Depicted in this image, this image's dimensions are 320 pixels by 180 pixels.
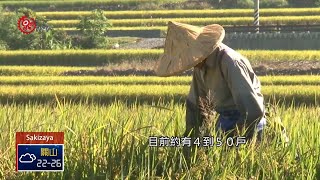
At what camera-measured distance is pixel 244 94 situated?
12.3 ft

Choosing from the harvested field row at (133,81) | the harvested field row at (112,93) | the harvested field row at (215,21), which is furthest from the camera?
the harvested field row at (215,21)

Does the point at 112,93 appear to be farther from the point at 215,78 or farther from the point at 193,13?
the point at 193,13

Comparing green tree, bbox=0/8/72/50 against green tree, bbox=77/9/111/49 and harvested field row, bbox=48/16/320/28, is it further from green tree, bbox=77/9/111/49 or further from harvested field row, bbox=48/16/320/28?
harvested field row, bbox=48/16/320/28

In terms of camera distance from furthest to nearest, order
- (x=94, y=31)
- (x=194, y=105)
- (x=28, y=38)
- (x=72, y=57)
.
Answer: (x=94, y=31), (x=28, y=38), (x=72, y=57), (x=194, y=105)

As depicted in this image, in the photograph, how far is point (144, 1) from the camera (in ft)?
140

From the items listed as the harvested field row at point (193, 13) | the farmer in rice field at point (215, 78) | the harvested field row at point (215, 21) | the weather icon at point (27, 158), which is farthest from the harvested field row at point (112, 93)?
the harvested field row at point (193, 13)

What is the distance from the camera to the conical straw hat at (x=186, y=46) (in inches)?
154

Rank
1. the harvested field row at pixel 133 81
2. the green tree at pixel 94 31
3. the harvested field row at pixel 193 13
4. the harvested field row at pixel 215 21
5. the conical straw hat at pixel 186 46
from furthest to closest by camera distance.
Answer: the harvested field row at pixel 193 13
the harvested field row at pixel 215 21
the green tree at pixel 94 31
the harvested field row at pixel 133 81
the conical straw hat at pixel 186 46

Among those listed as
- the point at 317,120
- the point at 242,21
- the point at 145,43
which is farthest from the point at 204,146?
the point at 242,21

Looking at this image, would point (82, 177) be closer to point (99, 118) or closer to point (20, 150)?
point (20, 150)

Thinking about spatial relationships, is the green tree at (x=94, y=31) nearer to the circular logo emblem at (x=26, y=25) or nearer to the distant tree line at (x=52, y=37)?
the distant tree line at (x=52, y=37)

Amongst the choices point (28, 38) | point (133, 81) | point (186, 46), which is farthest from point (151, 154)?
point (28, 38)

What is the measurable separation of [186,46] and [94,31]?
2204 cm

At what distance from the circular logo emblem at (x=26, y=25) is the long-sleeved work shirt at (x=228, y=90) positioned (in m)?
21.7
